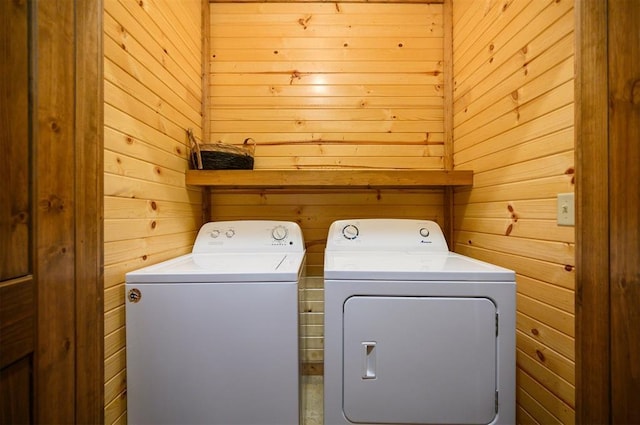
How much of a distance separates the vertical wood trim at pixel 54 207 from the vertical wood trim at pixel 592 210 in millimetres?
1646

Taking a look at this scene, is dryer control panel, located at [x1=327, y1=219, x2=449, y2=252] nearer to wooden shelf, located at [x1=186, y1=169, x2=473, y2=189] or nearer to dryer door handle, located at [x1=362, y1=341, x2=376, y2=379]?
wooden shelf, located at [x1=186, y1=169, x2=473, y2=189]

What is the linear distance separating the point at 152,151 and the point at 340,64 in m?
1.31

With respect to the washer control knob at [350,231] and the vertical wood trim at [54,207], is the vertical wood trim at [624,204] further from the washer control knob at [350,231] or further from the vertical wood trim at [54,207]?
the vertical wood trim at [54,207]

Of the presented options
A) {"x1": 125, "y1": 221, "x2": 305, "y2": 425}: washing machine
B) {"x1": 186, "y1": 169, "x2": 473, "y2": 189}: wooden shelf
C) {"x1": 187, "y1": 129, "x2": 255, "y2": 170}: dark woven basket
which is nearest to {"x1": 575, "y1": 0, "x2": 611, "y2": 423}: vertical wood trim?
{"x1": 186, "y1": 169, "x2": 473, "y2": 189}: wooden shelf

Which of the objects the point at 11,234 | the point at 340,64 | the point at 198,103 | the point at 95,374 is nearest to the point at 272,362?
the point at 95,374

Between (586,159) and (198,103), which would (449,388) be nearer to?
(586,159)

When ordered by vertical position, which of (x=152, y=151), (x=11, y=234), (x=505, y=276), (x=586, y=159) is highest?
(x=152, y=151)

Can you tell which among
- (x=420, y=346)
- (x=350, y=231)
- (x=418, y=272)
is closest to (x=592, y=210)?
(x=418, y=272)

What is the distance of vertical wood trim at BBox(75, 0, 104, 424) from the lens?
82cm

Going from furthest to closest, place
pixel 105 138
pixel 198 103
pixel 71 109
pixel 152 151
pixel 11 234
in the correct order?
pixel 198 103, pixel 152 151, pixel 105 138, pixel 71 109, pixel 11 234

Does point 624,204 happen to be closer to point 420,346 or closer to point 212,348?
point 420,346

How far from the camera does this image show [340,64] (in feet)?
5.83

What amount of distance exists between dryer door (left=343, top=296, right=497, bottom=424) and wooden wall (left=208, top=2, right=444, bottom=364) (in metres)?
0.86

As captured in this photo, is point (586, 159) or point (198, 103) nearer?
point (586, 159)
